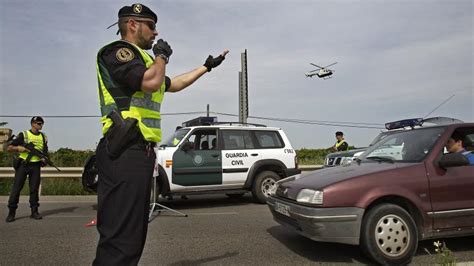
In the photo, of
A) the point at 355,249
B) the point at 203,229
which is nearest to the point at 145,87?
the point at 355,249

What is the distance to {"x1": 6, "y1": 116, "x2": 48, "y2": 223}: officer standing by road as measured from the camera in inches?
288

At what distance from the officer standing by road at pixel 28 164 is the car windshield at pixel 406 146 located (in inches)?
231

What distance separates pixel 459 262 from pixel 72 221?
610cm

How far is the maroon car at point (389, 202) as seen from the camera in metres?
4.24

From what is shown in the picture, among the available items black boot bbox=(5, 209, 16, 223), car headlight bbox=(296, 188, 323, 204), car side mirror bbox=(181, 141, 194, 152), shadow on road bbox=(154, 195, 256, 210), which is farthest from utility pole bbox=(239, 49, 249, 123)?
car headlight bbox=(296, 188, 323, 204)

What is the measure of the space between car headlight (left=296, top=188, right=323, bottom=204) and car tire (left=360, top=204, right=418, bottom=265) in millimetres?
547

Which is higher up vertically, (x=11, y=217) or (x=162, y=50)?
(x=162, y=50)

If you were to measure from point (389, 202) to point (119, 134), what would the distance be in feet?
10.8

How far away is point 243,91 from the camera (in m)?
18.7

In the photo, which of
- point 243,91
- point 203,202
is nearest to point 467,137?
point 203,202

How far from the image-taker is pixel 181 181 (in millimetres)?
8844

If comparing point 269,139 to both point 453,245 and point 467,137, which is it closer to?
point 467,137

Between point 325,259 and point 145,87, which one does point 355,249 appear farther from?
point 145,87

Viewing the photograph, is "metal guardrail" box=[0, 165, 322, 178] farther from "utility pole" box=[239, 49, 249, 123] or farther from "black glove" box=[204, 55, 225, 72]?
"black glove" box=[204, 55, 225, 72]
